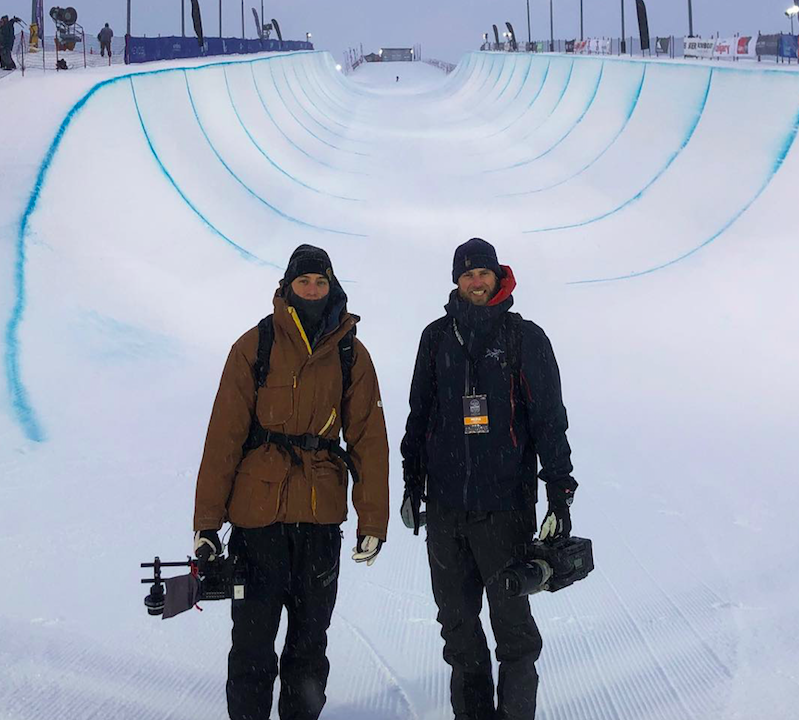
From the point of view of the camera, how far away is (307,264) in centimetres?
277

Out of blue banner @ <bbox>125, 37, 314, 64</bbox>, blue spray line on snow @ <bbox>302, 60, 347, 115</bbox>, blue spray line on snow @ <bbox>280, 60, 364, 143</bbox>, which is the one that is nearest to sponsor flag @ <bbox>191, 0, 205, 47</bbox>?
blue banner @ <bbox>125, 37, 314, 64</bbox>

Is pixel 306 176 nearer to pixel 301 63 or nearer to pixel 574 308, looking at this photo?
pixel 574 308

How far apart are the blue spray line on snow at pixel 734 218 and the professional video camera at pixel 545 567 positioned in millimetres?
6571

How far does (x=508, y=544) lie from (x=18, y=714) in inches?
60.0

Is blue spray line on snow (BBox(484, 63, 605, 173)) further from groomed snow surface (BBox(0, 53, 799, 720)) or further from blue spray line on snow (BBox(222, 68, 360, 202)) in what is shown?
blue spray line on snow (BBox(222, 68, 360, 202))

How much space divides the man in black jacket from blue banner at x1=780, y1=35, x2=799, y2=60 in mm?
16917

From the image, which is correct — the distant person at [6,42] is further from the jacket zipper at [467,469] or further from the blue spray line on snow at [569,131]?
the jacket zipper at [467,469]

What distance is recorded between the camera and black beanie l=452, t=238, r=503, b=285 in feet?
9.41

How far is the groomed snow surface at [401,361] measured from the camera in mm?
3457

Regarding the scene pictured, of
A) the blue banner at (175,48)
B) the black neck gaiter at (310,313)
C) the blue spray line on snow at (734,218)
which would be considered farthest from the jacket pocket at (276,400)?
the blue banner at (175,48)

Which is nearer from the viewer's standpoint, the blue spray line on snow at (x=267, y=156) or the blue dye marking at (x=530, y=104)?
the blue spray line on snow at (x=267, y=156)

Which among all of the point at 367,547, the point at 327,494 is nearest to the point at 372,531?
the point at 367,547

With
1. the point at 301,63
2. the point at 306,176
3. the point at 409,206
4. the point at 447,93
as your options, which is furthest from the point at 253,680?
the point at 447,93

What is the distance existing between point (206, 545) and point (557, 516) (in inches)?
37.2
